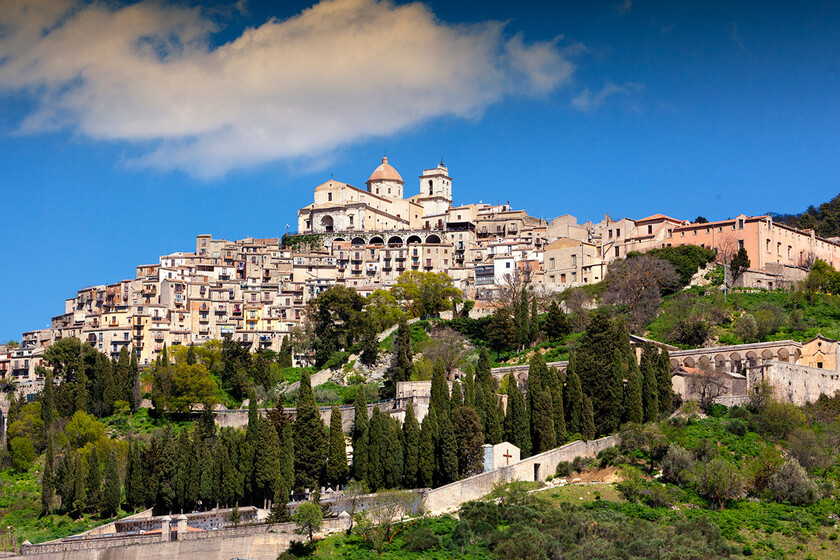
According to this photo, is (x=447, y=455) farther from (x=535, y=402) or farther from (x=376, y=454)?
(x=535, y=402)

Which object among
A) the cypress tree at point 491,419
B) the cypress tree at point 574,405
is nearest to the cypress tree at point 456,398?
the cypress tree at point 491,419

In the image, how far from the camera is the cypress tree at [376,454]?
175 ft

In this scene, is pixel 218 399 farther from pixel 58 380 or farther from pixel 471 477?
pixel 471 477

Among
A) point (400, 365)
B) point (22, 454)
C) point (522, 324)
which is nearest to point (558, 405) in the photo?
point (400, 365)

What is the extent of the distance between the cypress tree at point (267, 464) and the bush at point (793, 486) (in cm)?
2082

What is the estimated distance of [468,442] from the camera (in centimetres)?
5344

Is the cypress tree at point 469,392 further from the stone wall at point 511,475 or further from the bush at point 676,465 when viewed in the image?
the bush at point 676,465

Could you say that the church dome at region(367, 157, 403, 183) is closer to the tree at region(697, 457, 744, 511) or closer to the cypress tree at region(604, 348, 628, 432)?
the cypress tree at region(604, 348, 628, 432)

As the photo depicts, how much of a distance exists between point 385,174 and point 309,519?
71.7 m

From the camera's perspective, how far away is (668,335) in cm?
6994

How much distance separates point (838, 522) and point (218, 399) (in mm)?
35692

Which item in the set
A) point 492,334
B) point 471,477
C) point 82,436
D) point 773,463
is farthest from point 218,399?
point 773,463

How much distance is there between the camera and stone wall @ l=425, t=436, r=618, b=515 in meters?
50.0

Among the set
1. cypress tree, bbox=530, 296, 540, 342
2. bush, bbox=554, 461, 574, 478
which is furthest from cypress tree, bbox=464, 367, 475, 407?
cypress tree, bbox=530, 296, 540, 342
